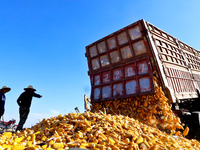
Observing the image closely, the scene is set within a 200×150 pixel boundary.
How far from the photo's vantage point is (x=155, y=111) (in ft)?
14.1

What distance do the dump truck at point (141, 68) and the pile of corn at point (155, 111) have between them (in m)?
0.19

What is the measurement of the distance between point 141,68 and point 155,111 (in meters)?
1.42

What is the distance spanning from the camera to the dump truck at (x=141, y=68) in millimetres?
4762

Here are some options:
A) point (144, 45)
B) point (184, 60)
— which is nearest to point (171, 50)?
point (184, 60)

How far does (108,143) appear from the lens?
232cm

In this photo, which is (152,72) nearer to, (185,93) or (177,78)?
(177,78)

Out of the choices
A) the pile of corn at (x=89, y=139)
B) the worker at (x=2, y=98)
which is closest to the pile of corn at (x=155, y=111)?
the pile of corn at (x=89, y=139)

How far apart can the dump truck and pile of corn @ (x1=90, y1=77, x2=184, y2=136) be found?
192 mm

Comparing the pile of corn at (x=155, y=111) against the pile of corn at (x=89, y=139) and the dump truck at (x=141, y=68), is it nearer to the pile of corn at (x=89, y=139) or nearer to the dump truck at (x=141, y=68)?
the dump truck at (x=141, y=68)

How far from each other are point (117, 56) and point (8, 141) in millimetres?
4250

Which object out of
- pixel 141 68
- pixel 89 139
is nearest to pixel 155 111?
pixel 141 68

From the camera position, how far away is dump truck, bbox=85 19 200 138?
15.6 feet

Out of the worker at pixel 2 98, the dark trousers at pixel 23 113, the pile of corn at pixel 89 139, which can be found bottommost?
the pile of corn at pixel 89 139

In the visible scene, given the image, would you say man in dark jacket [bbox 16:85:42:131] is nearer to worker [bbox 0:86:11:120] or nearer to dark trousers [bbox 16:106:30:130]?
dark trousers [bbox 16:106:30:130]
